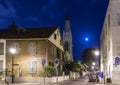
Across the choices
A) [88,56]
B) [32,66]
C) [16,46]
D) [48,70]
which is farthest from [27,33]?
[88,56]

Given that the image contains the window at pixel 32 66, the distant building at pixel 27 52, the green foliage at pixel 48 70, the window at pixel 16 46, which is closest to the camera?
the green foliage at pixel 48 70

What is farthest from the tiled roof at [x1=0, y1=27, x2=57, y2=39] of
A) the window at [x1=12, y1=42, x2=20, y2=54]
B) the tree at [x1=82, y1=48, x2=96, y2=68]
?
the tree at [x1=82, y1=48, x2=96, y2=68]

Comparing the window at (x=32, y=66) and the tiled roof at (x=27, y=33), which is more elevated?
the tiled roof at (x=27, y=33)

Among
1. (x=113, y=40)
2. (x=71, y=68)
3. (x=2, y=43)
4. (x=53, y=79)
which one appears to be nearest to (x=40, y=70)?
(x=53, y=79)

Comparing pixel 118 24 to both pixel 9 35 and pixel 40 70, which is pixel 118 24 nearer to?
pixel 40 70

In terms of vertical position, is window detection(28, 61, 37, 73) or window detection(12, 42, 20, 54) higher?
window detection(12, 42, 20, 54)

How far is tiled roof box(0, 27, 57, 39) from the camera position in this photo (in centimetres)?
5325

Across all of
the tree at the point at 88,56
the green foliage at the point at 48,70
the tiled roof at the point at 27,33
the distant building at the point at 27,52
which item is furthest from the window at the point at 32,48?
the tree at the point at 88,56

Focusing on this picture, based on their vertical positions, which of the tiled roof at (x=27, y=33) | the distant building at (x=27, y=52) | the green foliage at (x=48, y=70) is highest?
the tiled roof at (x=27, y=33)

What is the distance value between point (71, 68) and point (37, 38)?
3096 centimetres

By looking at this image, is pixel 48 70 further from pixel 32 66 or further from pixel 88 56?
pixel 88 56

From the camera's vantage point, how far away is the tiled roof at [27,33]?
53250 mm

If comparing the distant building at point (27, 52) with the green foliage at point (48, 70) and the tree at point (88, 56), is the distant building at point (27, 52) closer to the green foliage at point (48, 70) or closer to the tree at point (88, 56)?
the green foliage at point (48, 70)

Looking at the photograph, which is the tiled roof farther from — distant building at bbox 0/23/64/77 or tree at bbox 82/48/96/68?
tree at bbox 82/48/96/68
